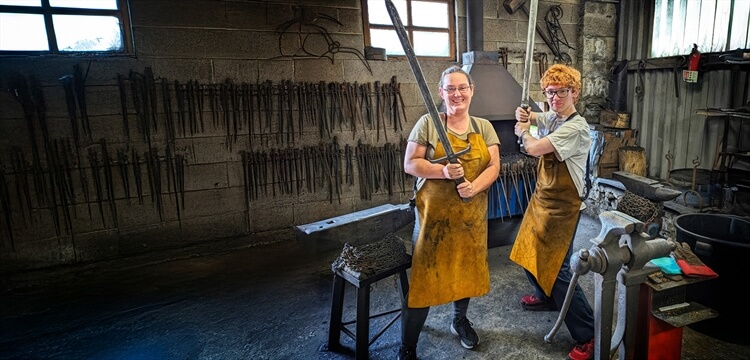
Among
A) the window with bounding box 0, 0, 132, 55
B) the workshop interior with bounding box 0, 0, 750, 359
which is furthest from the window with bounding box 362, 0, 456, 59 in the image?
the window with bounding box 0, 0, 132, 55

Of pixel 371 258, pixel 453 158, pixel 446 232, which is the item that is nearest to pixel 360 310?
pixel 371 258

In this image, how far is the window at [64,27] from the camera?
3.36m

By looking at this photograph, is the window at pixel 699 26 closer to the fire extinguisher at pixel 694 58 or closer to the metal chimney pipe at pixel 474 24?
the fire extinguisher at pixel 694 58

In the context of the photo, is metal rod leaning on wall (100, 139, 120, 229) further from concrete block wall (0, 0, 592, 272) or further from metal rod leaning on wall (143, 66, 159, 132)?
metal rod leaning on wall (143, 66, 159, 132)

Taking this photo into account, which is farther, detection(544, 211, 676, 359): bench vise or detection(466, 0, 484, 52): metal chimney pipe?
detection(466, 0, 484, 52): metal chimney pipe

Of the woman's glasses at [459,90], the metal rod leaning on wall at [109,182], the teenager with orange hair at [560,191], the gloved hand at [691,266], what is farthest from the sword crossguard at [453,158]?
the metal rod leaning on wall at [109,182]

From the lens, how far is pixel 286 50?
4.18m

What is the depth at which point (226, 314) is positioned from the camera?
2.97 metres

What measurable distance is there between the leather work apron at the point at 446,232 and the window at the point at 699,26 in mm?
3565

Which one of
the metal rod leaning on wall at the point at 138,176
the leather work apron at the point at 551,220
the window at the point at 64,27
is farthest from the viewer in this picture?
the metal rod leaning on wall at the point at 138,176

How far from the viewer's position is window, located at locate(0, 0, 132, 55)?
3.36 meters

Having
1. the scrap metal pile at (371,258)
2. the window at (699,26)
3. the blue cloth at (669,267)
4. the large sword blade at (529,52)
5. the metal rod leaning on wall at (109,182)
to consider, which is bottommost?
the scrap metal pile at (371,258)

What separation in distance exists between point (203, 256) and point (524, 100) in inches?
131

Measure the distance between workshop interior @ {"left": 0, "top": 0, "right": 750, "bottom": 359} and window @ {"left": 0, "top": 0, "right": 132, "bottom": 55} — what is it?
0.02 meters
